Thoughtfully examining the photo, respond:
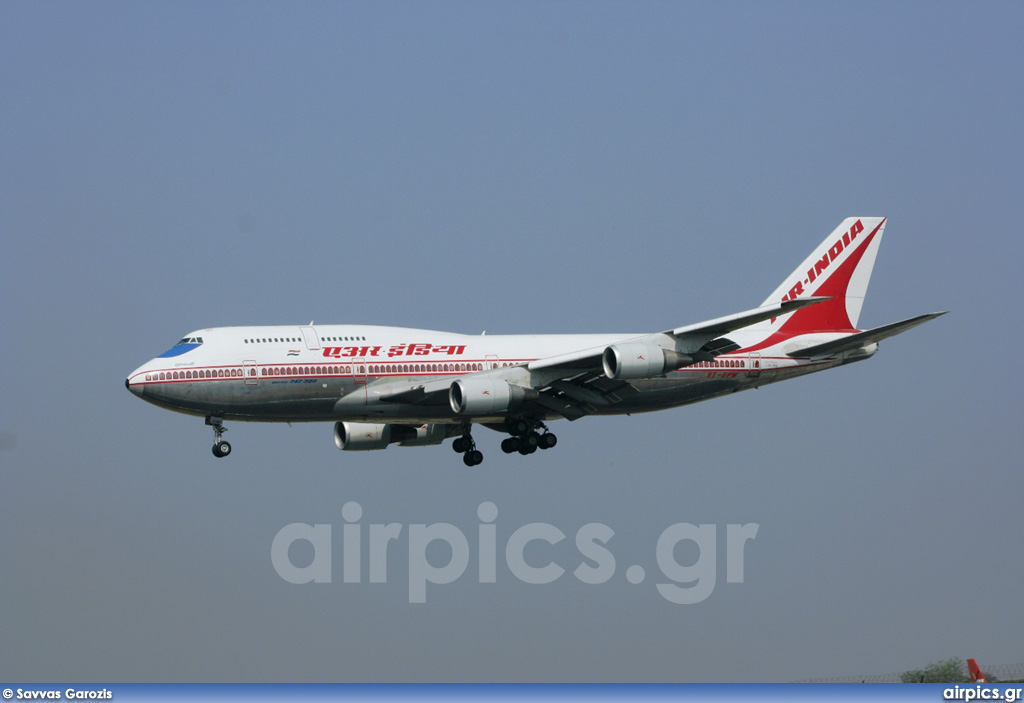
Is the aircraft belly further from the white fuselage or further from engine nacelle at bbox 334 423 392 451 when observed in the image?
engine nacelle at bbox 334 423 392 451

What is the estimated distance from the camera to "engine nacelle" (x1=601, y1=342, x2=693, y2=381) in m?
65.1

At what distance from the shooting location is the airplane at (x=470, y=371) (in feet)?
218

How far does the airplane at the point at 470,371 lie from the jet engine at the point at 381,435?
61 mm

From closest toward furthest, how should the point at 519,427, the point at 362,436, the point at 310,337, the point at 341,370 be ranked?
the point at 341,370 → the point at 310,337 → the point at 519,427 → the point at 362,436

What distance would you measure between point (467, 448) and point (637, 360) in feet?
40.2

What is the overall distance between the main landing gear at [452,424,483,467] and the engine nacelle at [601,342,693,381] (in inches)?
416

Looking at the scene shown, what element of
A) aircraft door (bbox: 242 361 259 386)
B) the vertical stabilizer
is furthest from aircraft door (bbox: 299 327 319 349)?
the vertical stabilizer

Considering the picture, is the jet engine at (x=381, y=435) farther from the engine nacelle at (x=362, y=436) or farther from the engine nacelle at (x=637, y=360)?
the engine nacelle at (x=637, y=360)

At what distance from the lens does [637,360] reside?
6512 centimetres

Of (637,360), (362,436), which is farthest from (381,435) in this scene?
(637,360)

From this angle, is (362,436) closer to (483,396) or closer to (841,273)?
(483,396)

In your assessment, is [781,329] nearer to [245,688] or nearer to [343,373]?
[343,373]

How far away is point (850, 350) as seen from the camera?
7288cm

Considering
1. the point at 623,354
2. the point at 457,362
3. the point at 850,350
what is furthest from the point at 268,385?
the point at 850,350
